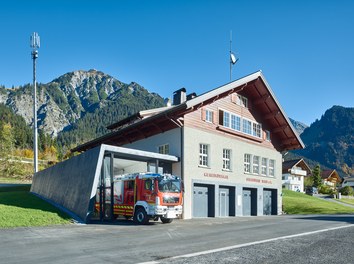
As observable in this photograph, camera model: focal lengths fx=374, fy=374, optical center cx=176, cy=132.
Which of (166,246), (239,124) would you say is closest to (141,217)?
(166,246)

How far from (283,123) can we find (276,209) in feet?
26.2

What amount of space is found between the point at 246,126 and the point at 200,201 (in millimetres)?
8662

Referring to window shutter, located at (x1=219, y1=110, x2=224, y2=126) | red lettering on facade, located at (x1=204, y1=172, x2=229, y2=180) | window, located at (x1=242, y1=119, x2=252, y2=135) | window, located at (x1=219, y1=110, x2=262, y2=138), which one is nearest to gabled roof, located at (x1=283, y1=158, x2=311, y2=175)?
window, located at (x1=219, y1=110, x2=262, y2=138)

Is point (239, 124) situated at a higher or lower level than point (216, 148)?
higher

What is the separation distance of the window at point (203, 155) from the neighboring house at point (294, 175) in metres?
66.2

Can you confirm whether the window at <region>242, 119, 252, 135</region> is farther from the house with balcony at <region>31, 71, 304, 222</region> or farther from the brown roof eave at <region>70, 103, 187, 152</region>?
the brown roof eave at <region>70, 103, 187, 152</region>

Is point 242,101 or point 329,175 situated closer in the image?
point 242,101

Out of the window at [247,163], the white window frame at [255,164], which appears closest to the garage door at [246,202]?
the window at [247,163]

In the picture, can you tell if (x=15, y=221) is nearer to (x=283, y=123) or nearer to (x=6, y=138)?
(x=283, y=123)

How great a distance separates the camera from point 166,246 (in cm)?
1139

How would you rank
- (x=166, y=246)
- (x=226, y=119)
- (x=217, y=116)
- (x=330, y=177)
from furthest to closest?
1. (x=330, y=177)
2. (x=226, y=119)
3. (x=217, y=116)
4. (x=166, y=246)

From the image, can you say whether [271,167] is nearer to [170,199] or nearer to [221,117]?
[221,117]

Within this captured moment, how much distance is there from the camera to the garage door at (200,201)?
1016 inches

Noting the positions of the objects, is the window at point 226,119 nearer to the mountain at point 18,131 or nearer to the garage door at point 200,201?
the garage door at point 200,201
